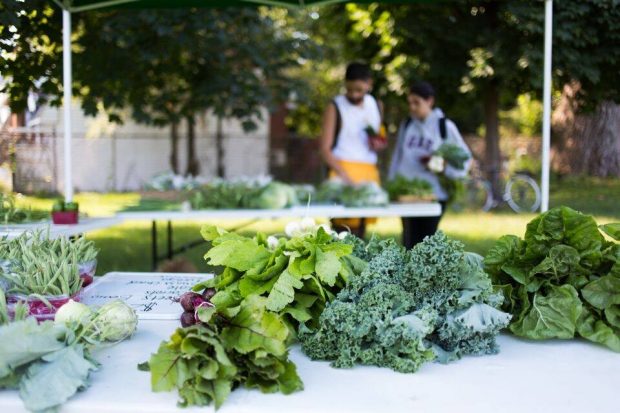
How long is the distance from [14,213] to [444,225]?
7.29 metres

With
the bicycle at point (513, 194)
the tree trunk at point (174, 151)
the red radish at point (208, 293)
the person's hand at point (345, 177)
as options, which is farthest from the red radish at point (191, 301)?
the tree trunk at point (174, 151)

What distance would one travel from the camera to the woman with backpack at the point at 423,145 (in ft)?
16.8

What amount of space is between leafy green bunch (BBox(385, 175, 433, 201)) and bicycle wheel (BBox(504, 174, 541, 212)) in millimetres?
7411

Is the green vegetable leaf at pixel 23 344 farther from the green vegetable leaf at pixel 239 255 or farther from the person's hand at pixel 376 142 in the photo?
the person's hand at pixel 376 142

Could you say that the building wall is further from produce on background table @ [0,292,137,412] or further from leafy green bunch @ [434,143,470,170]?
produce on background table @ [0,292,137,412]

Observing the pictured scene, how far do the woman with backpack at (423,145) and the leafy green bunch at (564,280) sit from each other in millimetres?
2862

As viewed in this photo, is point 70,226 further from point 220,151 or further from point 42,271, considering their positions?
point 220,151

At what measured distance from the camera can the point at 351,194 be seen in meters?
5.11

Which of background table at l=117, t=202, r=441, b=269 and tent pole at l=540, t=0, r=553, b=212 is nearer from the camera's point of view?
tent pole at l=540, t=0, r=553, b=212

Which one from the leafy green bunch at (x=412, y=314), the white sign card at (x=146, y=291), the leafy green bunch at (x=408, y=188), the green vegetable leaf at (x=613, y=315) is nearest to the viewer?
the leafy green bunch at (x=412, y=314)

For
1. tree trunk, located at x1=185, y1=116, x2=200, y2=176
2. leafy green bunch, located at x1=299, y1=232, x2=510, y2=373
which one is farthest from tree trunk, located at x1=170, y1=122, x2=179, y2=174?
leafy green bunch, located at x1=299, y1=232, x2=510, y2=373

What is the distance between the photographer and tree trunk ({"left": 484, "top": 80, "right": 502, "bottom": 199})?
11.8 meters

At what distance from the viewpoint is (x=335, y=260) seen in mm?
1941

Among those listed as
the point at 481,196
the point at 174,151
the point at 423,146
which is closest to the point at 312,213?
the point at 423,146
